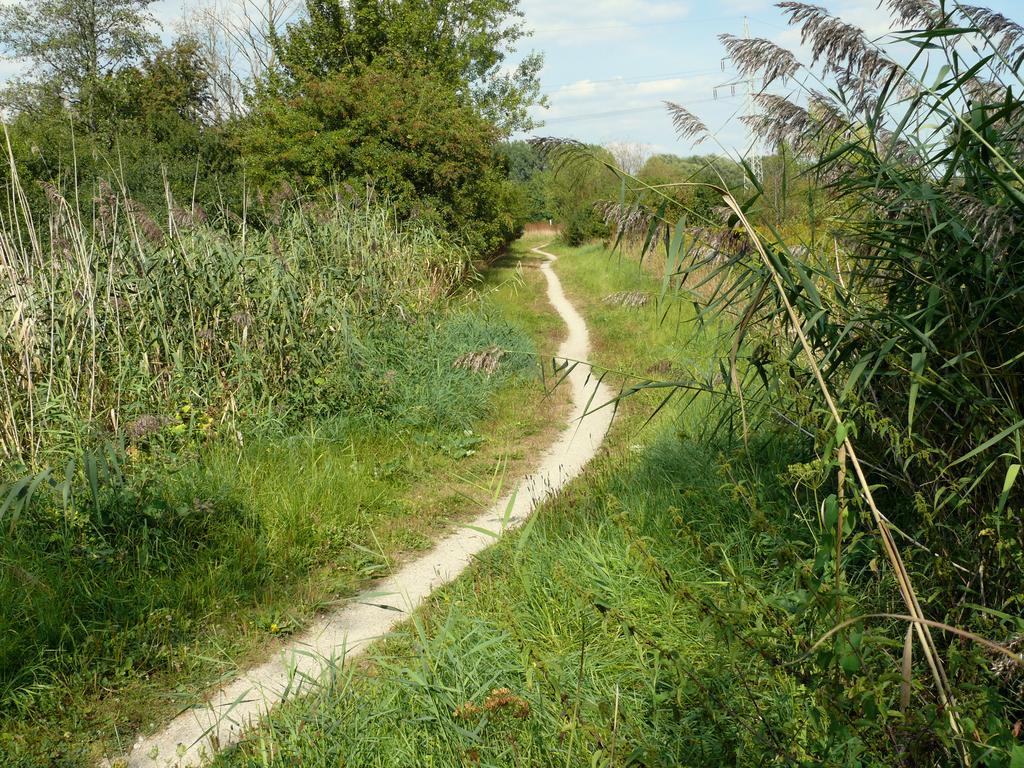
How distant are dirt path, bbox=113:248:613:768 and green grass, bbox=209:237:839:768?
7.2 inches

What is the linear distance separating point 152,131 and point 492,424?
1948 cm

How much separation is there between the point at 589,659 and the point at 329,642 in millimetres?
1547

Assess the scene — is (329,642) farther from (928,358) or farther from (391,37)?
(391,37)

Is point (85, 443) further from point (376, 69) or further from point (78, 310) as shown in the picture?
point (376, 69)

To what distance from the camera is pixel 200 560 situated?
4.29 m

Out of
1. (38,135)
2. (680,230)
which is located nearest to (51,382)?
(680,230)

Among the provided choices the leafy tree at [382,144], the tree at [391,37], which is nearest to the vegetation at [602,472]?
the leafy tree at [382,144]

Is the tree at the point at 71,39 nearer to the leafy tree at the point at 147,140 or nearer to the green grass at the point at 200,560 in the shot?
the leafy tree at the point at 147,140

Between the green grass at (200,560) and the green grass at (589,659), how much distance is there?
0.55 meters

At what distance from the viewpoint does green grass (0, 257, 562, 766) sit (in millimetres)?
3416

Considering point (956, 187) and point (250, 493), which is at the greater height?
point (956, 187)

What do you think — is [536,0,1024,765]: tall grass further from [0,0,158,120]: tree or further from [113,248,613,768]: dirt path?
[0,0,158,120]: tree

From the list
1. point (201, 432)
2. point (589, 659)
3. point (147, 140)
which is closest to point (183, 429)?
point (201, 432)

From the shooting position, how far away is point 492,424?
7.64m
